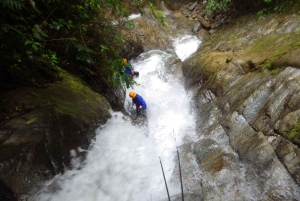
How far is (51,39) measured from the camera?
11.5 ft

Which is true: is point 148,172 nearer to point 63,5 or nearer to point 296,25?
point 63,5

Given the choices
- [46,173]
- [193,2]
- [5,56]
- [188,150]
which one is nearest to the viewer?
[5,56]

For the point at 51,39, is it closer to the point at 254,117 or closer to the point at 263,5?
the point at 254,117

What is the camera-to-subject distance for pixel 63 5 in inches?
149

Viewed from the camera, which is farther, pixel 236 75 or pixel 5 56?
pixel 236 75

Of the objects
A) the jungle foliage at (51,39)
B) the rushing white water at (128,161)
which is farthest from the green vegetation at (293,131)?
the jungle foliage at (51,39)

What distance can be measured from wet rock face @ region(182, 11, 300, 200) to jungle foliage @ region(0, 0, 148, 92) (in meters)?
2.63

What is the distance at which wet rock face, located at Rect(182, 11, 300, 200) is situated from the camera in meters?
3.21

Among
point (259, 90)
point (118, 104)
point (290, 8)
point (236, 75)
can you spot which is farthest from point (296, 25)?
point (118, 104)

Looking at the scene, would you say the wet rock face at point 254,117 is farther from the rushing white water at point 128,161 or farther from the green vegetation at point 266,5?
the rushing white water at point 128,161

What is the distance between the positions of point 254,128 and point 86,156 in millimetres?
3666

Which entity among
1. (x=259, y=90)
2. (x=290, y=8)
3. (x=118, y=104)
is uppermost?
(x=290, y=8)

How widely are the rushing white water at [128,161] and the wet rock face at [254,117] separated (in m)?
0.89

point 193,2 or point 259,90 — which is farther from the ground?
point 193,2
